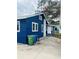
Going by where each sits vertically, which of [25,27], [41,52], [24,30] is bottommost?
[41,52]

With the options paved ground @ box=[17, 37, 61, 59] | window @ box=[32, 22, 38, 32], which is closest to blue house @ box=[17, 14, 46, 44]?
window @ box=[32, 22, 38, 32]

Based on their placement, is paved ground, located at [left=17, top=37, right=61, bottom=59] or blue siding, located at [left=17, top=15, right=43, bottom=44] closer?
paved ground, located at [left=17, top=37, right=61, bottom=59]

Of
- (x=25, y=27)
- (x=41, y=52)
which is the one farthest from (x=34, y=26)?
(x=41, y=52)

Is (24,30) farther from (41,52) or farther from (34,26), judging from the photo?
(41,52)

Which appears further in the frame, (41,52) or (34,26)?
(34,26)

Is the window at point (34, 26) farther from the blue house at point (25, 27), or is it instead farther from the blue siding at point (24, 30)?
the blue siding at point (24, 30)

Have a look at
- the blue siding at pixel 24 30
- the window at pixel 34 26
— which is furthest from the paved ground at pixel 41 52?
the window at pixel 34 26

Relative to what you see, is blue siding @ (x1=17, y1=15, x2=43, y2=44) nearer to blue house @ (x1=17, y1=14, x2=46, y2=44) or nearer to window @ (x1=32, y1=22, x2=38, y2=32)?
blue house @ (x1=17, y1=14, x2=46, y2=44)

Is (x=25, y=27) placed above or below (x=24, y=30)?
above

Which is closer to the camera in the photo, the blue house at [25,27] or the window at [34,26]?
the blue house at [25,27]
